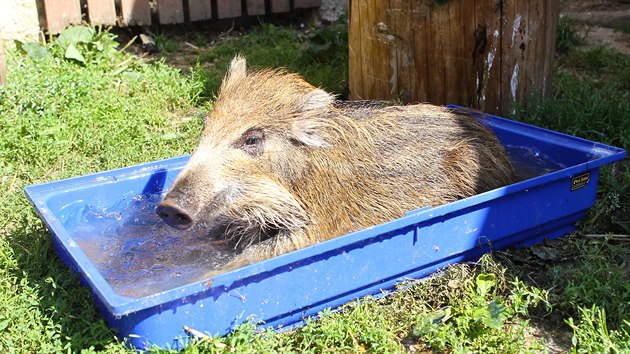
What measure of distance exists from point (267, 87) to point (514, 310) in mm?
1700

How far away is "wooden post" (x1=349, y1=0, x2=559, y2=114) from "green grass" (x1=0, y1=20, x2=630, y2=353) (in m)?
0.28

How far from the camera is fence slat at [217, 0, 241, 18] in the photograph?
8438mm

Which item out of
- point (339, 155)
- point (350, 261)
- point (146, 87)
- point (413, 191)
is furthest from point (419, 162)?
point (146, 87)

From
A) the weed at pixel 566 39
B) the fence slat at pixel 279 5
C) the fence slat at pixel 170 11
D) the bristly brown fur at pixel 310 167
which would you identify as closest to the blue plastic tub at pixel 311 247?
the bristly brown fur at pixel 310 167

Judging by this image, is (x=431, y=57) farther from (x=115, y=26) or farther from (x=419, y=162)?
(x=115, y=26)

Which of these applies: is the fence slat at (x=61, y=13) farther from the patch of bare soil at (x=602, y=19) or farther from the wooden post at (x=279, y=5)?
the patch of bare soil at (x=602, y=19)

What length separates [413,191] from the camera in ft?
13.5

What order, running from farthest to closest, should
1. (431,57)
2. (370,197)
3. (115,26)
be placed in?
(115,26), (431,57), (370,197)

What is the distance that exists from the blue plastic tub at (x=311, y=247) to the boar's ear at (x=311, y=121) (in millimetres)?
693

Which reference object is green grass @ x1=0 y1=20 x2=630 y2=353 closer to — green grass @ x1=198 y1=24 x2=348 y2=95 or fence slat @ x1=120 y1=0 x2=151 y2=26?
green grass @ x1=198 y1=24 x2=348 y2=95

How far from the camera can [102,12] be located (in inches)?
300

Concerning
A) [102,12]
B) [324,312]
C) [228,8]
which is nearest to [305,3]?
[228,8]

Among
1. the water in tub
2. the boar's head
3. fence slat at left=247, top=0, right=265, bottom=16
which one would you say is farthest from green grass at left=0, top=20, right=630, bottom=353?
fence slat at left=247, top=0, right=265, bottom=16

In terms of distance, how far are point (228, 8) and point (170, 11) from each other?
0.66 metres
